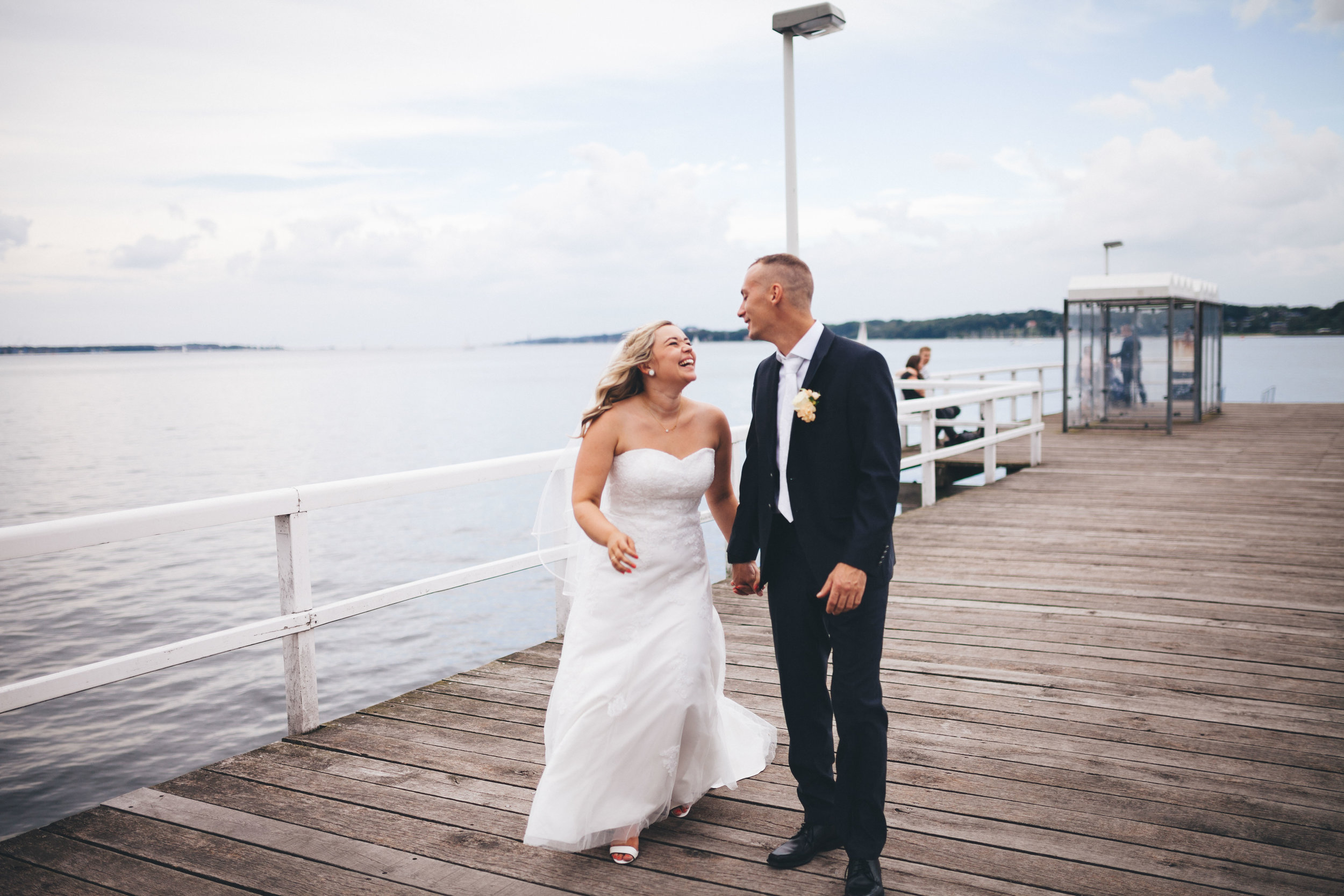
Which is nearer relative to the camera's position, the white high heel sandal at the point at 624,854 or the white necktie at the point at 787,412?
the white necktie at the point at 787,412

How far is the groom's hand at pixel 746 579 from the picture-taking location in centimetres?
308

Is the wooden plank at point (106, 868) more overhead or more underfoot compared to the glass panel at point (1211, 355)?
more underfoot

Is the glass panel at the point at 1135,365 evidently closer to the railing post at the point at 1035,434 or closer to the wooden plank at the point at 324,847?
the railing post at the point at 1035,434

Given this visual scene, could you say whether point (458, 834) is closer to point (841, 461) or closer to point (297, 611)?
point (297, 611)

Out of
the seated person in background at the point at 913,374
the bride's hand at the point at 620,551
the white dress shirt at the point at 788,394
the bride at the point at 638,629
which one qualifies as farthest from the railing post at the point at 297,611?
the seated person in background at the point at 913,374

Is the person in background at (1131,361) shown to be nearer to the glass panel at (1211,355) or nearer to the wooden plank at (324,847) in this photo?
the glass panel at (1211,355)

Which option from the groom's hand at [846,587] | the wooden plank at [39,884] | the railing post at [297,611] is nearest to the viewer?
the groom's hand at [846,587]

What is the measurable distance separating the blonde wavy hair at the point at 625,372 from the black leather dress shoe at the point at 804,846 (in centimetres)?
151

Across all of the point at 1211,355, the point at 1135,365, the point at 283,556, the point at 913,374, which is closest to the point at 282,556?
the point at 283,556

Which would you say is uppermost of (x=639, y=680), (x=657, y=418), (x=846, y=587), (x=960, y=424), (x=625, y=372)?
(x=625, y=372)

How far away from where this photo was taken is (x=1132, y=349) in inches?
664

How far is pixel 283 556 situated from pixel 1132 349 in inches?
655

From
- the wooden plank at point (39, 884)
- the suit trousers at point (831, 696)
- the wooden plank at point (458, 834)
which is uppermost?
the suit trousers at point (831, 696)

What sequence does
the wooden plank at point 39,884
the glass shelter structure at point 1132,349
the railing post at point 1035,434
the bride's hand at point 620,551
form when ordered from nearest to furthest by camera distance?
1. the wooden plank at point 39,884
2. the bride's hand at point 620,551
3. the railing post at point 1035,434
4. the glass shelter structure at point 1132,349
